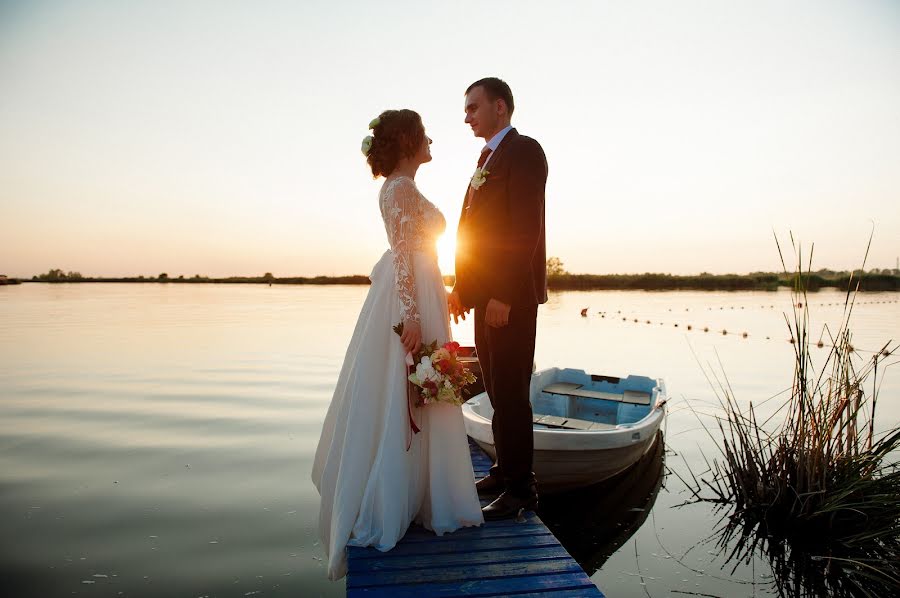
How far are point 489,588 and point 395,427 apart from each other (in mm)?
949

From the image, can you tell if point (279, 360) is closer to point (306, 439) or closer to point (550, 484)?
point (306, 439)

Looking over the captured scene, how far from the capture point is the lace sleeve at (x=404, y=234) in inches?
123

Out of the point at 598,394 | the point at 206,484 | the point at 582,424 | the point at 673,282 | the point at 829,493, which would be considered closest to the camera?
the point at 829,493

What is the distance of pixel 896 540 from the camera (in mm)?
4406

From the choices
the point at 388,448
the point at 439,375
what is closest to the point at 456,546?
the point at 388,448

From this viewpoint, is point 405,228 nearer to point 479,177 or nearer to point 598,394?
point 479,177

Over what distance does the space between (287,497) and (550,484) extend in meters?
2.88

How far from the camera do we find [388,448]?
121 inches

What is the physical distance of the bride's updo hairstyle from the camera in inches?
126

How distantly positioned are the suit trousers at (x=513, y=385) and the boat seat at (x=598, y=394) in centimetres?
453

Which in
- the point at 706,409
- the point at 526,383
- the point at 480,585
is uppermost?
the point at 526,383

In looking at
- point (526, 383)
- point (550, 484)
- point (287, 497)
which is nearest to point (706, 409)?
point (550, 484)

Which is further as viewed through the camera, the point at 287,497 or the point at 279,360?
the point at 279,360

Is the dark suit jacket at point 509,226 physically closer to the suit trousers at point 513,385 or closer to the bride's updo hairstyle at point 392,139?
the suit trousers at point 513,385
